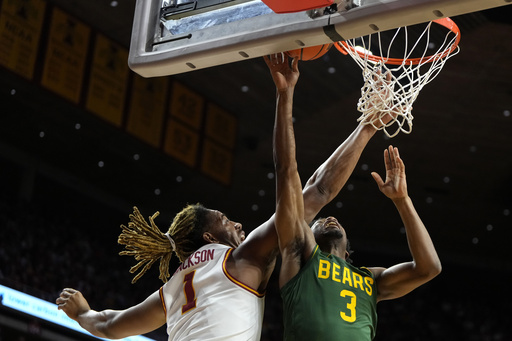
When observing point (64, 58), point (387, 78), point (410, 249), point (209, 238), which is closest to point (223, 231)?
point (209, 238)

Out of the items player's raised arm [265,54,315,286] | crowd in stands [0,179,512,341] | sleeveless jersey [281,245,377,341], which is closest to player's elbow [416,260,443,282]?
sleeveless jersey [281,245,377,341]

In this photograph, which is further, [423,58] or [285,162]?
[423,58]

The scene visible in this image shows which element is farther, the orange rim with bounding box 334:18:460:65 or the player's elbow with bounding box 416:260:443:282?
the orange rim with bounding box 334:18:460:65

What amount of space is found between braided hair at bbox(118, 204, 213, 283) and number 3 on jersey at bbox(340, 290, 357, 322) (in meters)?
0.77

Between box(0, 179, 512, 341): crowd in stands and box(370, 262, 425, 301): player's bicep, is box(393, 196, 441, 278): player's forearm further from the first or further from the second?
box(0, 179, 512, 341): crowd in stands

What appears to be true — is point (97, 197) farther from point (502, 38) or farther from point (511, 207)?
point (502, 38)

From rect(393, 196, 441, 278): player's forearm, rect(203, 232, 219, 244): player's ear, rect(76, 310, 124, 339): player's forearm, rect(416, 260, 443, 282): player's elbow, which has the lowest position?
rect(76, 310, 124, 339): player's forearm

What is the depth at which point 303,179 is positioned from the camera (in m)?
12.1

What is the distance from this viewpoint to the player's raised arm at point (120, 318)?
137 inches

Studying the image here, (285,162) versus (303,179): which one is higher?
(285,162)

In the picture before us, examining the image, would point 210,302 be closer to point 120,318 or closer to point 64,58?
point 120,318

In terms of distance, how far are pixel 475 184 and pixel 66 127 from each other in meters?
6.42

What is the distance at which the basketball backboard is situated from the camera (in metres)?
2.52

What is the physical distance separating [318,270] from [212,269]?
1.53ft
